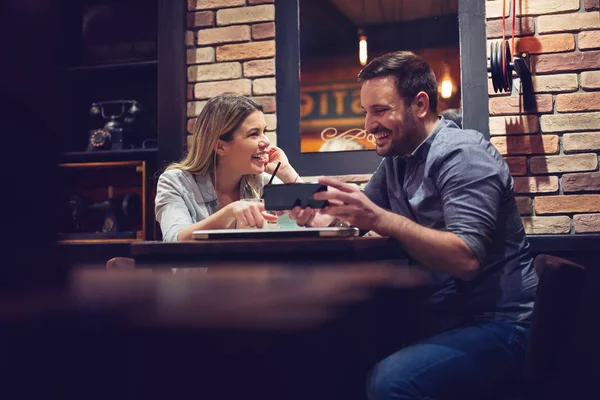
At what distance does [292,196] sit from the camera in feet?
4.50

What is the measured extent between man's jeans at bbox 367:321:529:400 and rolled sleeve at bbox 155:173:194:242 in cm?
85

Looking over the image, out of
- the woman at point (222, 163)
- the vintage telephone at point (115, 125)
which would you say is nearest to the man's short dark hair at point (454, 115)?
the woman at point (222, 163)

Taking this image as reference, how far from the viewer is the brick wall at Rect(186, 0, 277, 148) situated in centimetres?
282

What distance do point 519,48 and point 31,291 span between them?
8.17 ft

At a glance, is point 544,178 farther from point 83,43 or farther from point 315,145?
point 83,43

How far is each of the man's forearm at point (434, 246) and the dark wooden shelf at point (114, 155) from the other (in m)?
1.76

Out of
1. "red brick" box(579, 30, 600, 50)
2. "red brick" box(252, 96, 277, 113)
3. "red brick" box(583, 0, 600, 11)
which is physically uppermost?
"red brick" box(583, 0, 600, 11)

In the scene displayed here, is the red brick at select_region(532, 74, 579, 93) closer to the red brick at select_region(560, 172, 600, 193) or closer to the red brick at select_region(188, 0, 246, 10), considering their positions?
the red brick at select_region(560, 172, 600, 193)

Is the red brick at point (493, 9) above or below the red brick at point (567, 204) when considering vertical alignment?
above

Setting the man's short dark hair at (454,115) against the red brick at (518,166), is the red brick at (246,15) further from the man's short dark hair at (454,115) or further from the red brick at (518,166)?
the red brick at (518,166)

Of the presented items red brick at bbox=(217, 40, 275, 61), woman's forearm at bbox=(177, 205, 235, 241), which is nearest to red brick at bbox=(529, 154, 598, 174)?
red brick at bbox=(217, 40, 275, 61)

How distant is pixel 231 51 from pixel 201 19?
23 centimetres

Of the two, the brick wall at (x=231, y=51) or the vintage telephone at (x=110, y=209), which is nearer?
the brick wall at (x=231, y=51)

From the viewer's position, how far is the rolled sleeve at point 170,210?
1940 mm
